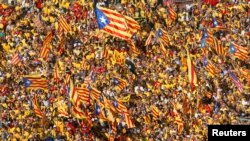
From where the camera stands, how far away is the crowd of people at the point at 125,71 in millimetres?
24969

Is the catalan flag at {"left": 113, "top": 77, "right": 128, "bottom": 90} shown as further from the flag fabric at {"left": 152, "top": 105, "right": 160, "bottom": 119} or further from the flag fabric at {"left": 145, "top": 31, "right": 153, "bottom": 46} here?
the flag fabric at {"left": 145, "top": 31, "right": 153, "bottom": 46}

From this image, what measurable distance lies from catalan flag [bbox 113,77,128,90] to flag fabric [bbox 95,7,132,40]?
9.29 metres

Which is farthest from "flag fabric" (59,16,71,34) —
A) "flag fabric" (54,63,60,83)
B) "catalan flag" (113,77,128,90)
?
"catalan flag" (113,77,128,90)

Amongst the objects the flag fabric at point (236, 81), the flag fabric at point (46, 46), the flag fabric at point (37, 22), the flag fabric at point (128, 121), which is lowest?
the flag fabric at point (128, 121)

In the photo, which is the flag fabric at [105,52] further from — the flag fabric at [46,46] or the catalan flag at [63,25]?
the flag fabric at [46,46]

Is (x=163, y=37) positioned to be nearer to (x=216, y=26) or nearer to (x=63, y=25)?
(x=216, y=26)

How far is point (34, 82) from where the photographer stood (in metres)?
26.1

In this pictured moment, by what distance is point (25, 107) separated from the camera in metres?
26.1

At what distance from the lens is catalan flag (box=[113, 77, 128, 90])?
26.4 metres

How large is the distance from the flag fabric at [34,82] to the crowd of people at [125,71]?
1.82 feet

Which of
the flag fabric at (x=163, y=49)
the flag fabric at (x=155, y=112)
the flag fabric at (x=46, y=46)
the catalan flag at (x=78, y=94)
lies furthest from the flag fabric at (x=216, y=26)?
the catalan flag at (x=78, y=94)

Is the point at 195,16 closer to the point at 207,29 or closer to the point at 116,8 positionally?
the point at 207,29

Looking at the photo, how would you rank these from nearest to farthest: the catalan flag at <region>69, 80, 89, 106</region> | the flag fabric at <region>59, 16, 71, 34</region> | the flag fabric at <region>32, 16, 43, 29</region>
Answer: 1. the catalan flag at <region>69, 80, 89, 106</region>
2. the flag fabric at <region>59, 16, 71, 34</region>
3. the flag fabric at <region>32, 16, 43, 29</region>

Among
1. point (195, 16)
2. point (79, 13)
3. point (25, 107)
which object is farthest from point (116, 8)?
point (25, 107)
